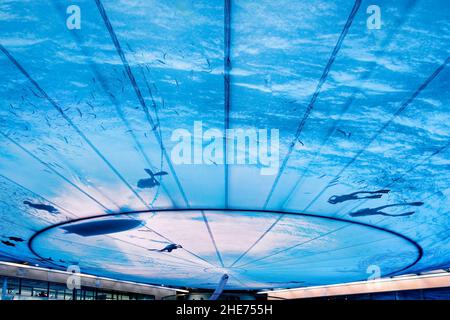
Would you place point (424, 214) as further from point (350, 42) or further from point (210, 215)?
point (350, 42)

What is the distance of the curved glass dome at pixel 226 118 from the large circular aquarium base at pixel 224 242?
68mm

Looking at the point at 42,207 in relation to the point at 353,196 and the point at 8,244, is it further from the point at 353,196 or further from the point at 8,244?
the point at 353,196

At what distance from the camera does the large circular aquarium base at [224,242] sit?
7340 mm

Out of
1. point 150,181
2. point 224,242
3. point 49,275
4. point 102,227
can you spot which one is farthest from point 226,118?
point 49,275

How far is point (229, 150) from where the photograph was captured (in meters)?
4.56

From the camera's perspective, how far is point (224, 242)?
883 cm

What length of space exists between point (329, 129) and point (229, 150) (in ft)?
3.74

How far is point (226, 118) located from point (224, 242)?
543cm

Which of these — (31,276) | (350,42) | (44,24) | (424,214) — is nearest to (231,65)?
(350,42)

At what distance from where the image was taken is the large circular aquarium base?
734cm

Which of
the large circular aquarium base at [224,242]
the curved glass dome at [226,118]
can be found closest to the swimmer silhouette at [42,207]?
the curved glass dome at [226,118]

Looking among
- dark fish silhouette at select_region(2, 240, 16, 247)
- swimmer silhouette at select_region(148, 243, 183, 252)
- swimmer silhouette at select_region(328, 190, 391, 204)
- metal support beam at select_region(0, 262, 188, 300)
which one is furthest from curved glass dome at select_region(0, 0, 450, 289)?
metal support beam at select_region(0, 262, 188, 300)

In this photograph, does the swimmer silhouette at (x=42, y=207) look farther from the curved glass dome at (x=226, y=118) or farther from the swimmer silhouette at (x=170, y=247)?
the swimmer silhouette at (x=170, y=247)

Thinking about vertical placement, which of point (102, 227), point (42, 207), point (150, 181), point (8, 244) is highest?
point (150, 181)
